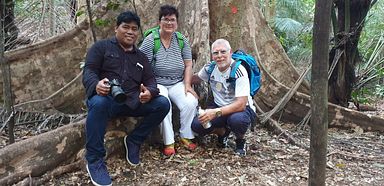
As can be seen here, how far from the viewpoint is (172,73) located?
4.24 meters

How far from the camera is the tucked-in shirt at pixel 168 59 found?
13.6ft

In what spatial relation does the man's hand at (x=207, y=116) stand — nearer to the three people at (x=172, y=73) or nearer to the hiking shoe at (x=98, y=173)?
the three people at (x=172, y=73)

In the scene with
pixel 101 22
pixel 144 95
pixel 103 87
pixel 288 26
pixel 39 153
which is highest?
pixel 288 26

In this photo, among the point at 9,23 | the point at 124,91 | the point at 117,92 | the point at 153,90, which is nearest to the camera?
the point at 117,92

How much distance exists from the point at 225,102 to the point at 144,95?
36.0 inches

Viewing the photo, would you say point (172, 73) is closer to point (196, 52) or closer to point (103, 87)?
point (196, 52)

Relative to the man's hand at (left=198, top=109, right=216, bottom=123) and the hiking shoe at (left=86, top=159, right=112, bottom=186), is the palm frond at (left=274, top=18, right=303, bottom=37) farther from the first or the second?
the hiking shoe at (left=86, top=159, right=112, bottom=186)

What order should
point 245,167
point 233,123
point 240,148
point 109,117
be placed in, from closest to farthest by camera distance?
1. point 109,117
2. point 245,167
3. point 233,123
4. point 240,148

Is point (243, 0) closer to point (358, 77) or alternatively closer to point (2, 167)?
point (358, 77)

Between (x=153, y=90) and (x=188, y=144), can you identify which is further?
(x=188, y=144)

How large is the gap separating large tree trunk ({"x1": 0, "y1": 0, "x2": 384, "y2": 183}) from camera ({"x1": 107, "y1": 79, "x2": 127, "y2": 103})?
150 cm

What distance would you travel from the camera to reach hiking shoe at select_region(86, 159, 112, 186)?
3.34 metres

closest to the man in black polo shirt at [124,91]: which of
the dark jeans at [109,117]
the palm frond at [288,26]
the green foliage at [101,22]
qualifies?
the dark jeans at [109,117]

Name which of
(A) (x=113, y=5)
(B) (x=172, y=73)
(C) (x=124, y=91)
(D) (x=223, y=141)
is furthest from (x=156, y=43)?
(D) (x=223, y=141)
